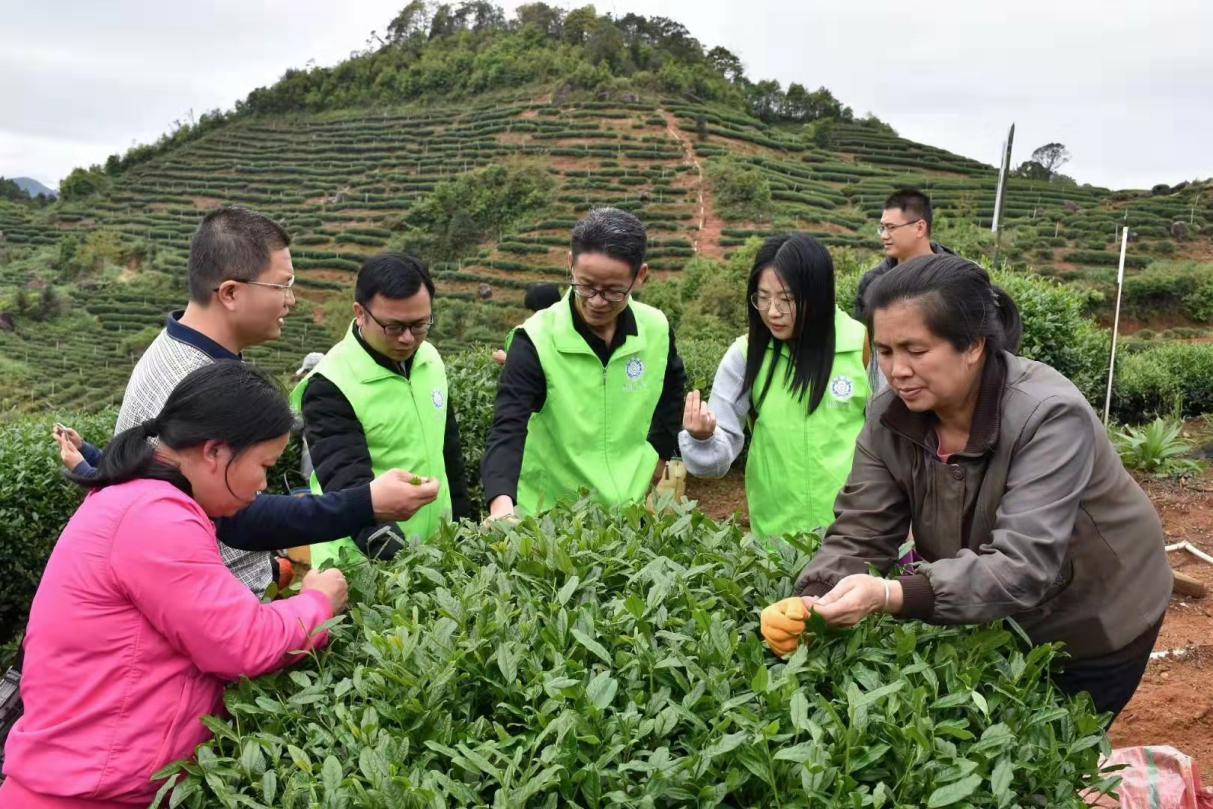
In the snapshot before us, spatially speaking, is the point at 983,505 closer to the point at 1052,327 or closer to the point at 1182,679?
the point at 1182,679

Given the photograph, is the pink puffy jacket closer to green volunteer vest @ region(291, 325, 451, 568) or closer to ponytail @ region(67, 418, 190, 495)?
ponytail @ region(67, 418, 190, 495)

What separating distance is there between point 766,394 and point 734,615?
3.18ft

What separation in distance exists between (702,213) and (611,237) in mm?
36683

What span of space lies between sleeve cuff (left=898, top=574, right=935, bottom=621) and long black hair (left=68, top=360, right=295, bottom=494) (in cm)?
110

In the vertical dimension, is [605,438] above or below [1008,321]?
below

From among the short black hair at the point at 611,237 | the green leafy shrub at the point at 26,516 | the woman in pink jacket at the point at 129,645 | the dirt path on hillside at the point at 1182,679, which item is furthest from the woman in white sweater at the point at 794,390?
the green leafy shrub at the point at 26,516

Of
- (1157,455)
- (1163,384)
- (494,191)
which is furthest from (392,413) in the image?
(494,191)

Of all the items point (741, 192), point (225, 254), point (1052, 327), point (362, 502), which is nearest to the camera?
point (362, 502)

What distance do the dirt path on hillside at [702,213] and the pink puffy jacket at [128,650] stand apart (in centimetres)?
3265

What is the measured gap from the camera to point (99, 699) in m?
1.45

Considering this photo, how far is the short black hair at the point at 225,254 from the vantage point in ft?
7.15

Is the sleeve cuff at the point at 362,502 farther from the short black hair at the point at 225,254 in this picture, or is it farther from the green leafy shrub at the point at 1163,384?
the green leafy shrub at the point at 1163,384

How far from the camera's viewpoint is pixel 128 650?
1.47 m

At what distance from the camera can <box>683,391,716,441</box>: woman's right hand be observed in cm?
220
